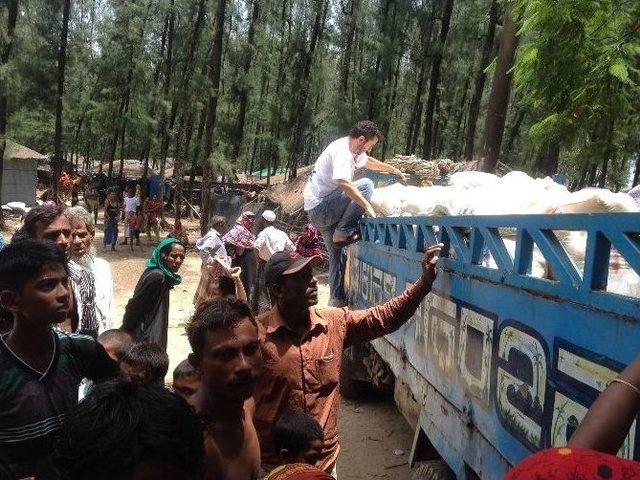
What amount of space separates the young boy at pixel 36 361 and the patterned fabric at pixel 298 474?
2.82 feet

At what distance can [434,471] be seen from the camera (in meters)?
2.84

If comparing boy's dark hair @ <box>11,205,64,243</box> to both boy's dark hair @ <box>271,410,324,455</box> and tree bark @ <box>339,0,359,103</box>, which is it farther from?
tree bark @ <box>339,0,359,103</box>

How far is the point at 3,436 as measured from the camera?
1.80 m

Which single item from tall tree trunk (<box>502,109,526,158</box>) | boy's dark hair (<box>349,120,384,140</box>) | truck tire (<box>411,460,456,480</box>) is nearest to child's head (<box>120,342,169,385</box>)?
truck tire (<box>411,460,456,480</box>)

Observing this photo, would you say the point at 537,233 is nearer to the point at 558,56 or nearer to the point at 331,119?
the point at 558,56

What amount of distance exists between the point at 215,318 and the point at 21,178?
1234 inches

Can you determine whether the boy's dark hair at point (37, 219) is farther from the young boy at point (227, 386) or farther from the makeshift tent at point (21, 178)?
the makeshift tent at point (21, 178)

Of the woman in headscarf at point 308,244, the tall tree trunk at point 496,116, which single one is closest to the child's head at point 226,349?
the tall tree trunk at point 496,116

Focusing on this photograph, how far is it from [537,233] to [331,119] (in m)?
24.0

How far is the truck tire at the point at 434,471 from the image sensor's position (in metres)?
2.80

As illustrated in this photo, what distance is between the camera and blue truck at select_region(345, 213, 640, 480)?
1.60 meters

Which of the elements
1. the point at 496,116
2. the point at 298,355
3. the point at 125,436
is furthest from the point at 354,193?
the point at 496,116

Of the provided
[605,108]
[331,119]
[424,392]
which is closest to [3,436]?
[424,392]

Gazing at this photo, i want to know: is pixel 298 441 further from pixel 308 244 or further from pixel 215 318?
pixel 308 244
